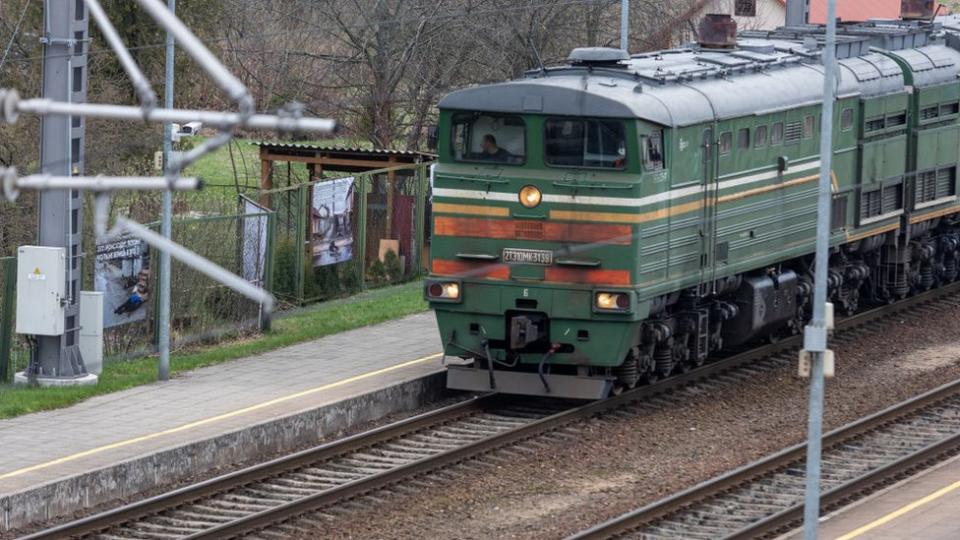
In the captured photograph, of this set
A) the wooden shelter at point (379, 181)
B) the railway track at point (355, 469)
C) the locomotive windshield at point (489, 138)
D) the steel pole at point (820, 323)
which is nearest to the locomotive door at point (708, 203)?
the railway track at point (355, 469)

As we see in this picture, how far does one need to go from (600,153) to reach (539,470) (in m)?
3.47

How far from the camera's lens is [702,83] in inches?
808

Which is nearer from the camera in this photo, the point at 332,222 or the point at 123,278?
the point at 123,278

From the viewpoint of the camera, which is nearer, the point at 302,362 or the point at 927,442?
the point at 927,442

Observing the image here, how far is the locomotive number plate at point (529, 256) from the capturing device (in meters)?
18.6

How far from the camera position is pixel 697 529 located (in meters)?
15.2

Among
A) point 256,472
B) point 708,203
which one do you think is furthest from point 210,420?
point 708,203

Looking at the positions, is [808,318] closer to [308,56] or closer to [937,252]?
[937,252]

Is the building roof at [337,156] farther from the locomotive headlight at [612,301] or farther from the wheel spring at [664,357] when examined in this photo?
the locomotive headlight at [612,301]

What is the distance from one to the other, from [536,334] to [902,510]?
15.4 feet

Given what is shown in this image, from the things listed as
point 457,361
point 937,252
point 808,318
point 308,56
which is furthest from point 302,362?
point 308,56

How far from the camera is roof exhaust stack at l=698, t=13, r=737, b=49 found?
23.4 metres

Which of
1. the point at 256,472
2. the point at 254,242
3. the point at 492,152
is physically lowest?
the point at 256,472

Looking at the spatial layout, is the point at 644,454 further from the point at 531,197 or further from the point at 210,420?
the point at 210,420
